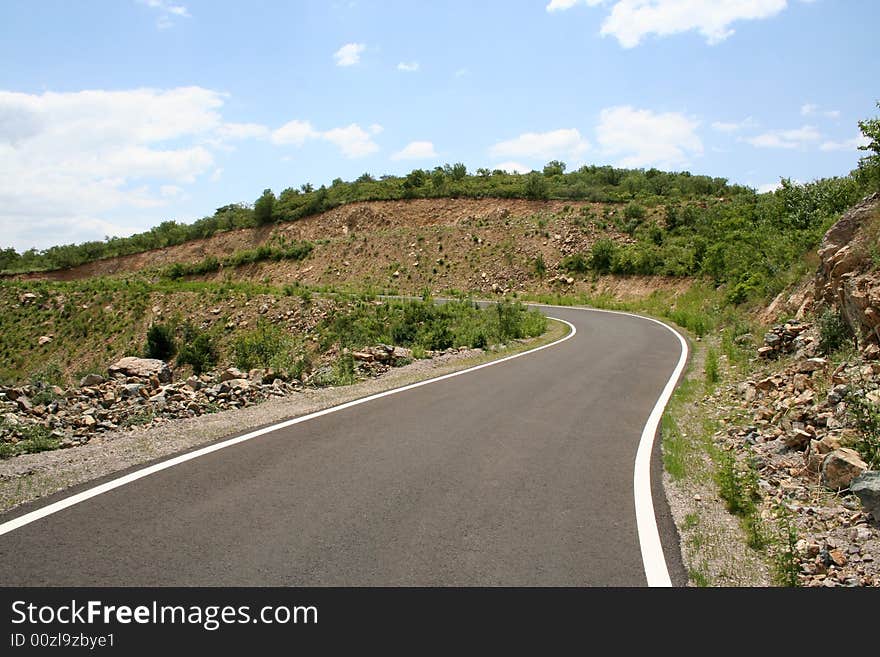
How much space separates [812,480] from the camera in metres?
6.42

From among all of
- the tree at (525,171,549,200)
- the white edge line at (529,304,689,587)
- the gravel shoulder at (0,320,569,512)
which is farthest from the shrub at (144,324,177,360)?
the tree at (525,171,549,200)

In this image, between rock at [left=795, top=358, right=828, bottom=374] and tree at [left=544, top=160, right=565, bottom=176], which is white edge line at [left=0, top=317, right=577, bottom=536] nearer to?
rock at [left=795, top=358, right=828, bottom=374]

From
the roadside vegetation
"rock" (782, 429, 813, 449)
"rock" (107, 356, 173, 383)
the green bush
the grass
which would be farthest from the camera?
the roadside vegetation

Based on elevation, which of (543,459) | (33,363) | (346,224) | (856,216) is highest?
(346,224)

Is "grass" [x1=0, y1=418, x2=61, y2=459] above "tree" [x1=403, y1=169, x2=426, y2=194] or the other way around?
the other way around

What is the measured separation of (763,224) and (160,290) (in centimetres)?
Answer: 3148

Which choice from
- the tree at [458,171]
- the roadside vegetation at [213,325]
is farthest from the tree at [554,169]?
the roadside vegetation at [213,325]

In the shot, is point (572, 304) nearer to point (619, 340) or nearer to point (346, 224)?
point (619, 340)

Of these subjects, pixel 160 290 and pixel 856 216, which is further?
pixel 160 290

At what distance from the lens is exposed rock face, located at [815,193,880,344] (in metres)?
9.28

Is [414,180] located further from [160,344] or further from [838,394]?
[838,394]

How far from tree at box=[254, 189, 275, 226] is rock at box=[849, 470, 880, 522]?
68500 millimetres

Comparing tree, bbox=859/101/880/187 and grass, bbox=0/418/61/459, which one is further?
tree, bbox=859/101/880/187

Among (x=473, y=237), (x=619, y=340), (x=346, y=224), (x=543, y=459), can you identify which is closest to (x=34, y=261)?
(x=346, y=224)
